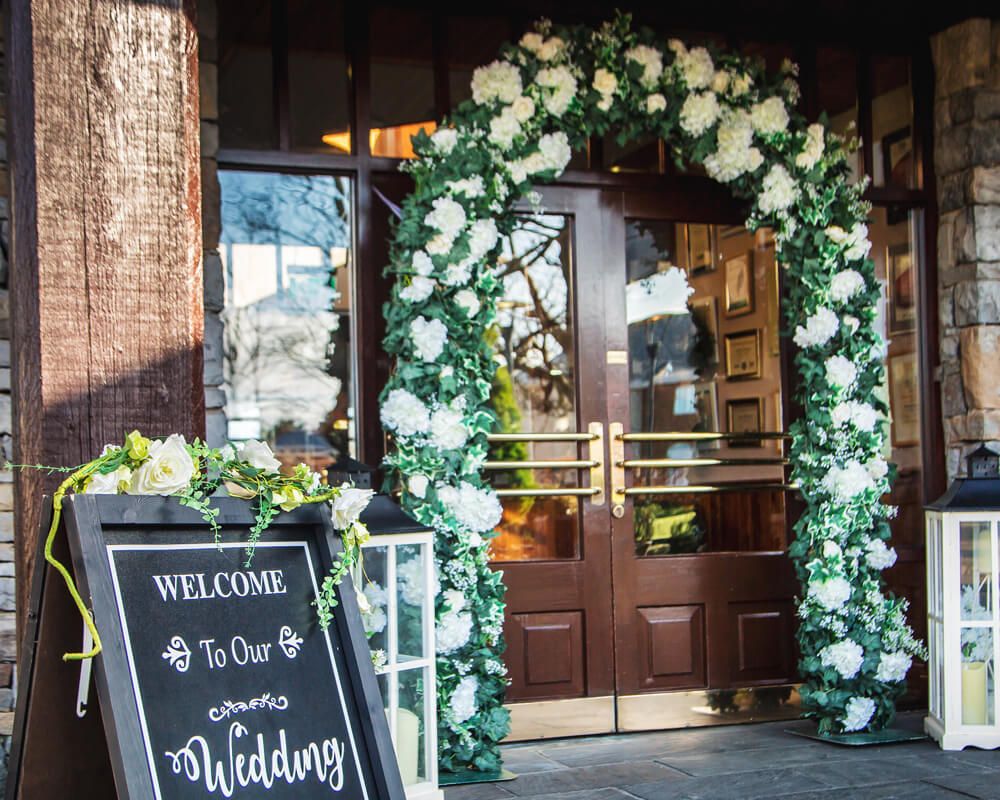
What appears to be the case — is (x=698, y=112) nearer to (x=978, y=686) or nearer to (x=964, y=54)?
(x=964, y=54)

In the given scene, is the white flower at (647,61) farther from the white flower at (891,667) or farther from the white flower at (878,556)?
the white flower at (891,667)

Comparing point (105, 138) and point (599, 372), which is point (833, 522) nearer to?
point (599, 372)

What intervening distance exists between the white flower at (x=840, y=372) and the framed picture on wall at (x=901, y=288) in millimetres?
657

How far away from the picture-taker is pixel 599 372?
4.29m

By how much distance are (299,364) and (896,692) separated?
247 cm

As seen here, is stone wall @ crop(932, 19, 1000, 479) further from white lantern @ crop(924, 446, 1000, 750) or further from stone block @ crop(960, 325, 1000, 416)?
white lantern @ crop(924, 446, 1000, 750)

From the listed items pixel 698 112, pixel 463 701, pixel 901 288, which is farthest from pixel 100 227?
pixel 901 288

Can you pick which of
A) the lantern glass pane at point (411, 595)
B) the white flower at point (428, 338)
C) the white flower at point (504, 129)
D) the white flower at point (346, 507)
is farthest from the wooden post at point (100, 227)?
the white flower at point (504, 129)

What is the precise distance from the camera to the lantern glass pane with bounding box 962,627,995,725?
154 inches

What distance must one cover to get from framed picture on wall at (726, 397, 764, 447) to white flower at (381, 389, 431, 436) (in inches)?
52.9

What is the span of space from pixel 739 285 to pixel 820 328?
1.65 ft

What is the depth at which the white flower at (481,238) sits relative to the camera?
379 centimetres

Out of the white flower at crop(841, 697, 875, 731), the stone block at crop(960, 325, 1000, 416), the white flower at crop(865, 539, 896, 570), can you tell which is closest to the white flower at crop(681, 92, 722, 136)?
the stone block at crop(960, 325, 1000, 416)

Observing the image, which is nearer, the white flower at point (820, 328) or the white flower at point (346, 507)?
the white flower at point (346, 507)
